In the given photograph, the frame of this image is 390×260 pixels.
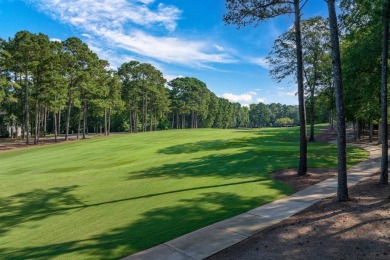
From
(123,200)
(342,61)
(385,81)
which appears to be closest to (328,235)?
(385,81)

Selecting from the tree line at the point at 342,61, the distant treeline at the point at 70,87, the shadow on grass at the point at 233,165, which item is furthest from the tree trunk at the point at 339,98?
the distant treeline at the point at 70,87

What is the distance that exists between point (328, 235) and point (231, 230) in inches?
96.5

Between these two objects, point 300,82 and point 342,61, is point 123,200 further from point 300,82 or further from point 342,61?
point 342,61

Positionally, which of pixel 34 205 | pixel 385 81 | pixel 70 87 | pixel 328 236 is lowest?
pixel 34 205

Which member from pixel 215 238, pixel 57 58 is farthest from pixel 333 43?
pixel 57 58

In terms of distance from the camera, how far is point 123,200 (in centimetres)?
1158

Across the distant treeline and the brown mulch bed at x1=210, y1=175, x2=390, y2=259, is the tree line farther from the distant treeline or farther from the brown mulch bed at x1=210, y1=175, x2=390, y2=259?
the distant treeline

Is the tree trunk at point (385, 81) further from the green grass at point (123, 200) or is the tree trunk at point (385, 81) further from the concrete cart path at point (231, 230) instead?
the green grass at point (123, 200)

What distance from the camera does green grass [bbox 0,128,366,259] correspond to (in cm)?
764

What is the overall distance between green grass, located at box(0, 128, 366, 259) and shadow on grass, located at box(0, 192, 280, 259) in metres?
0.03

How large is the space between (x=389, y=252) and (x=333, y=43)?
22.0 ft

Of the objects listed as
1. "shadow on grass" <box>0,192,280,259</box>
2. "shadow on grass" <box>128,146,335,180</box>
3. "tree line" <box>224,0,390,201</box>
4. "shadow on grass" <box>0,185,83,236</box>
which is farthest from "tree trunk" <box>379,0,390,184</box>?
"shadow on grass" <box>0,185,83,236</box>

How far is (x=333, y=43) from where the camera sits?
941 centimetres

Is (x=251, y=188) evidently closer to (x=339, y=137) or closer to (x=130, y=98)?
(x=339, y=137)
